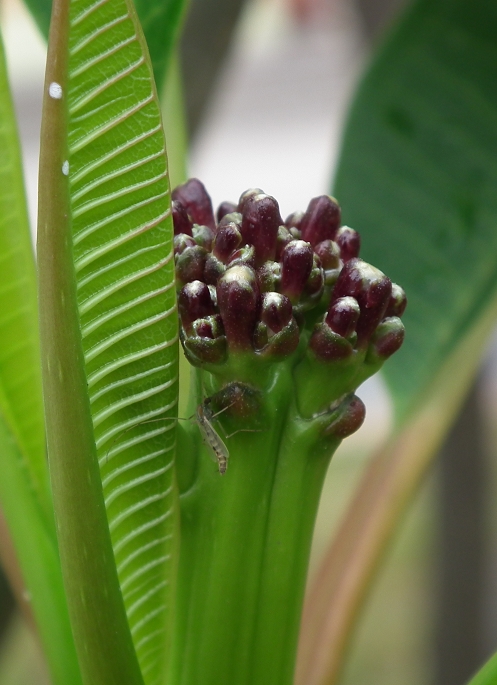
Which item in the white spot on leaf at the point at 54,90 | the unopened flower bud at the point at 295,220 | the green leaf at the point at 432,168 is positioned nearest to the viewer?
the white spot on leaf at the point at 54,90

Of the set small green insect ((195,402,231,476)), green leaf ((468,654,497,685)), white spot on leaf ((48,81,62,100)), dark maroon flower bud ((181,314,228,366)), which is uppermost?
white spot on leaf ((48,81,62,100))

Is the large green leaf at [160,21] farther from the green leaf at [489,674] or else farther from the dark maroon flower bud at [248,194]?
the green leaf at [489,674]

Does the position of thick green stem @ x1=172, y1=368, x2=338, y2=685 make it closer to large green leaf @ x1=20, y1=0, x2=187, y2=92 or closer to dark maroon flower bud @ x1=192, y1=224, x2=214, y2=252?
dark maroon flower bud @ x1=192, y1=224, x2=214, y2=252

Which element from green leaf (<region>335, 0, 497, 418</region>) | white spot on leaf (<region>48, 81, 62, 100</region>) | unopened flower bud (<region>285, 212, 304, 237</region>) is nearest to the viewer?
white spot on leaf (<region>48, 81, 62, 100</region>)

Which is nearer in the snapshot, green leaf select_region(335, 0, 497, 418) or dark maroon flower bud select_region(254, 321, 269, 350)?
dark maroon flower bud select_region(254, 321, 269, 350)

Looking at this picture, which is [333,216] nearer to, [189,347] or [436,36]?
[189,347]

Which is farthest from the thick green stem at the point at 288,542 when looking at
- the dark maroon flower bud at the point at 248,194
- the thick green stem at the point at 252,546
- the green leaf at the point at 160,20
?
the green leaf at the point at 160,20

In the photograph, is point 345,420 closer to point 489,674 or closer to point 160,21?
point 489,674

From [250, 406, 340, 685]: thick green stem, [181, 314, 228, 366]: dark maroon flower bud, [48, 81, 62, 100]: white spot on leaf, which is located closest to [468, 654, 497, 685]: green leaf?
[250, 406, 340, 685]: thick green stem

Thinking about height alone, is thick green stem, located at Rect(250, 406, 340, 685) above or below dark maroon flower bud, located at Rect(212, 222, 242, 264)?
below
